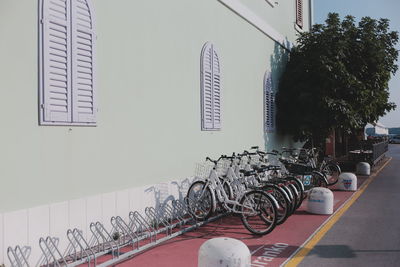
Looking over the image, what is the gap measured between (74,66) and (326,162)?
1115cm

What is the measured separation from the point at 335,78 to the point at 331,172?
338 cm

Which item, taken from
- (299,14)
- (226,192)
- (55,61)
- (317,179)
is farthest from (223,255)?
(299,14)

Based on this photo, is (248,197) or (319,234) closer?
(319,234)

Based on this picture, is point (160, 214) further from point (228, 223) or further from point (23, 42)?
point (23, 42)

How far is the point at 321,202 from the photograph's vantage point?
29.3 feet

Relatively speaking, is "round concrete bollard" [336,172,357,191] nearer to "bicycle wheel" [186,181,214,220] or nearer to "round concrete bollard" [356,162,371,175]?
"round concrete bollard" [356,162,371,175]

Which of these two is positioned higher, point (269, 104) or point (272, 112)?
point (269, 104)

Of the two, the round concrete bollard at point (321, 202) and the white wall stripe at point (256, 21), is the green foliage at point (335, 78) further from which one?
the round concrete bollard at point (321, 202)

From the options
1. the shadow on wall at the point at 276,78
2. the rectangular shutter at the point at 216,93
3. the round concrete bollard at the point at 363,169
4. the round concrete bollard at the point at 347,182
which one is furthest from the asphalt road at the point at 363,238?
the round concrete bollard at the point at 363,169

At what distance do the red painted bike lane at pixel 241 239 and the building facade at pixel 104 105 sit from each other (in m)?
1.01

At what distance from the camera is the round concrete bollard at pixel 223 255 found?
4.18m

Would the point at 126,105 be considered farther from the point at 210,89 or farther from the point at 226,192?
the point at 210,89

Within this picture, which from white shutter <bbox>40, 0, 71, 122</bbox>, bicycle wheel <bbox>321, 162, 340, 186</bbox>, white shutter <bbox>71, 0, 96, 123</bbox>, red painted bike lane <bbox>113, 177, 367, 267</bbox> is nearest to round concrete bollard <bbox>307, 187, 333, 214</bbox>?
red painted bike lane <bbox>113, 177, 367, 267</bbox>

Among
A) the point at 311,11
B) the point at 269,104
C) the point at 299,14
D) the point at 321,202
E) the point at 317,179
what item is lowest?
the point at 321,202
